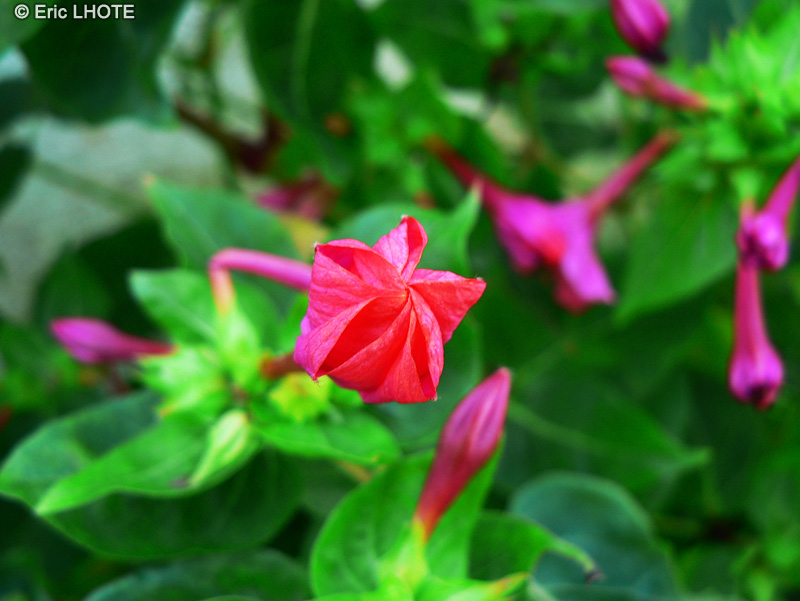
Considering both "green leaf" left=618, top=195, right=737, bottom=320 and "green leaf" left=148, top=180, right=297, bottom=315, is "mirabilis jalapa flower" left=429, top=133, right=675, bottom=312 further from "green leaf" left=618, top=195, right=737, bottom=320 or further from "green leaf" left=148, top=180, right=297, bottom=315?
"green leaf" left=148, top=180, right=297, bottom=315

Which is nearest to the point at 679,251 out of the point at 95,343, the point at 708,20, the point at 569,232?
the point at 569,232

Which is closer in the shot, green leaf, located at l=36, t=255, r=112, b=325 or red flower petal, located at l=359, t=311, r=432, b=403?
red flower petal, located at l=359, t=311, r=432, b=403

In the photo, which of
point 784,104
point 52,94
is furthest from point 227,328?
point 784,104

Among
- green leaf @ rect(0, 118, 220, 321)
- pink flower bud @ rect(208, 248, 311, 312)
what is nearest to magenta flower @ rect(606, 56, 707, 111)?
pink flower bud @ rect(208, 248, 311, 312)

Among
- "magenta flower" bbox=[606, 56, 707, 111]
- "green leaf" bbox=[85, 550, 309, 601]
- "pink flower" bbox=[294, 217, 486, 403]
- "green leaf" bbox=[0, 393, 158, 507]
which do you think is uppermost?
"magenta flower" bbox=[606, 56, 707, 111]

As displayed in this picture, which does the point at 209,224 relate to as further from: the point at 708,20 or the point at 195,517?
the point at 708,20

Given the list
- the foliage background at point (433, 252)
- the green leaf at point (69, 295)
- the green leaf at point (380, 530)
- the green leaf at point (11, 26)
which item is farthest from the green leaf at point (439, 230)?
the green leaf at point (69, 295)
